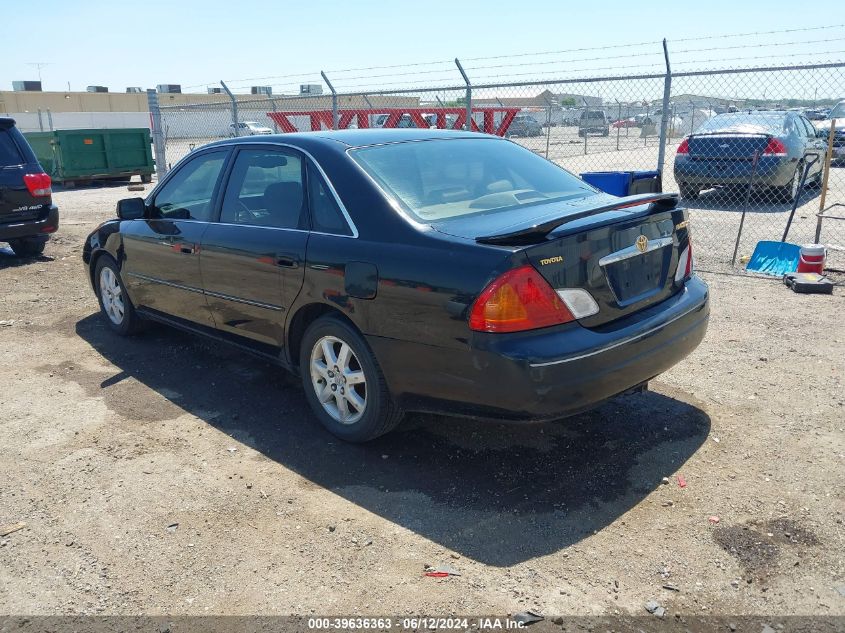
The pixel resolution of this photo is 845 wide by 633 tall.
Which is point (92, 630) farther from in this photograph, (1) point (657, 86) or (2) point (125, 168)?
(2) point (125, 168)

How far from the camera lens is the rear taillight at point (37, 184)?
29.3 ft

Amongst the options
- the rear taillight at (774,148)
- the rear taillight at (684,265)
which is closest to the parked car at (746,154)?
the rear taillight at (774,148)

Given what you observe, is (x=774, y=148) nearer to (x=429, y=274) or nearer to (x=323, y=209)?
(x=323, y=209)

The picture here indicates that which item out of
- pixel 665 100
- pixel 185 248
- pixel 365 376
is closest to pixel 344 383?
pixel 365 376

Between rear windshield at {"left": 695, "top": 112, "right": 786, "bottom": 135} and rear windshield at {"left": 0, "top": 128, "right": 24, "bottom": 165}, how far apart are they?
10.2 meters

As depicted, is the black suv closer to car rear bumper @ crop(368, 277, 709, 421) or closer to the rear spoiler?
car rear bumper @ crop(368, 277, 709, 421)

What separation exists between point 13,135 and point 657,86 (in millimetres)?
7981

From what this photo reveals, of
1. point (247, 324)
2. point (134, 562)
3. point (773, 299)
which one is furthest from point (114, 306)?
point (773, 299)

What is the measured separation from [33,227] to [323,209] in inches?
Result: 267

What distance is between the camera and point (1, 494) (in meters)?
3.62

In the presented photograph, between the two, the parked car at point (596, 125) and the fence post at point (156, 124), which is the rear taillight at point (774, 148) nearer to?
the fence post at point (156, 124)

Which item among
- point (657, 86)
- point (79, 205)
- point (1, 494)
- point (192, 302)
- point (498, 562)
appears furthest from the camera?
point (79, 205)

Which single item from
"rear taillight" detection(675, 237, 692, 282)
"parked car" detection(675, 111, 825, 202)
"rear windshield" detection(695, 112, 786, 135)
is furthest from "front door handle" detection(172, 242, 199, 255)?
"rear windshield" detection(695, 112, 786, 135)

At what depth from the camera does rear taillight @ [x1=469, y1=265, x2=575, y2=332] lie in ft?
10.2
